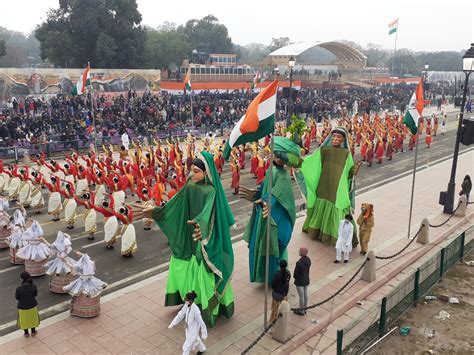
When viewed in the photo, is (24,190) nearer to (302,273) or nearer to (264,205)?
(264,205)

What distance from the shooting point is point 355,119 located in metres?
29.6

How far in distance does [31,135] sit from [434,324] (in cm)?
2067

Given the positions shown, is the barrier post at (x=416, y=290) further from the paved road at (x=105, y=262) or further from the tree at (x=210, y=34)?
the tree at (x=210, y=34)

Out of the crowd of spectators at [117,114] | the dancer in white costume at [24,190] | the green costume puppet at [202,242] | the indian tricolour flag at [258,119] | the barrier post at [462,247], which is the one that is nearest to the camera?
the indian tricolour flag at [258,119]

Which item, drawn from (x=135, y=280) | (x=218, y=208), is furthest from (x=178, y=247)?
(x=135, y=280)

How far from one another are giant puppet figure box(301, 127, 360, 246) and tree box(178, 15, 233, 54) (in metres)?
65.4

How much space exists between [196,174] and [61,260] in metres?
3.53

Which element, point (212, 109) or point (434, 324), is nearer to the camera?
point (434, 324)

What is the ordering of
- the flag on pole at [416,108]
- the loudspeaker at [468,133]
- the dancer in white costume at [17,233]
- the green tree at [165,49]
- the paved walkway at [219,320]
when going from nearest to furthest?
the paved walkway at [219,320] < the dancer in white costume at [17,233] < the loudspeaker at [468,133] < the flag on pole at [416,108] < the green tree at [165,49]

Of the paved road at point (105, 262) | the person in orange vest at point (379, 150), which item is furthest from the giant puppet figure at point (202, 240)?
the person in orange vest at point (379, 150)

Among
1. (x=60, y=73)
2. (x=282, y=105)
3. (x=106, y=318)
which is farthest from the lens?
(x=282, y=105)

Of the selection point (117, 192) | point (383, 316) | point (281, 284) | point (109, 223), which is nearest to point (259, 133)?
point (281, 284)

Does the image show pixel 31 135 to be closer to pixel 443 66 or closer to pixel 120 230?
pixel 120 230

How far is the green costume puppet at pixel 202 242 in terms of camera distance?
26.1 feet
